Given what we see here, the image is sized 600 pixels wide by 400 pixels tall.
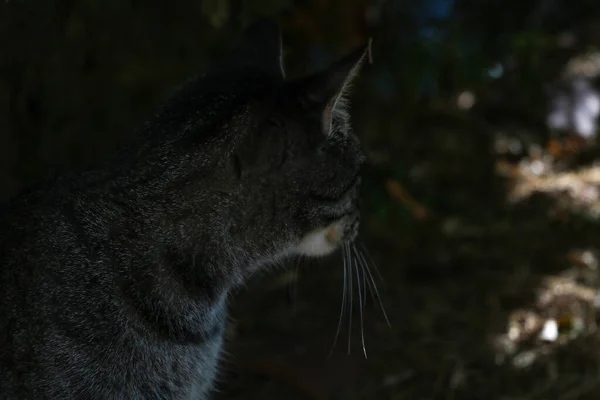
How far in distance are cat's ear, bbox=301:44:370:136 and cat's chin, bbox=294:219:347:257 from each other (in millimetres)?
311

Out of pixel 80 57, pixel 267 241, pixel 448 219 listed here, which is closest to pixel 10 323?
pixel 267 241

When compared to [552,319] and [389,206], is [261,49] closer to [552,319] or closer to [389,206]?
[389,206]

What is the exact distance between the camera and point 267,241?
1.95m

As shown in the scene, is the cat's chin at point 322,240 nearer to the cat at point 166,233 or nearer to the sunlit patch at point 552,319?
the cat at point 166,233

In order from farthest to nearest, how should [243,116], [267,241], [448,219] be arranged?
[448,219] < [267,241] < [243,116]

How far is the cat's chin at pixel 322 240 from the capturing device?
2007 millimetres

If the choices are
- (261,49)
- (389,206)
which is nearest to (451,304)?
(389,206)

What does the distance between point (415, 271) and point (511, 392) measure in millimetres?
810

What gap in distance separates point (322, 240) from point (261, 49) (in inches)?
21.3

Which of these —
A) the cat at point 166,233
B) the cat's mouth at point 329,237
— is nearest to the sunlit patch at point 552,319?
the cat's mouth at point 329,237

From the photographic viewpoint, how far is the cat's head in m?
1.78

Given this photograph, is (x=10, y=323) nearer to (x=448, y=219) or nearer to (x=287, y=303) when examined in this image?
(x=287, y=303)

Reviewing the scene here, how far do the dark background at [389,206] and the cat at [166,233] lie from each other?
713 millimetres

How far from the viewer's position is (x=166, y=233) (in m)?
1.91
